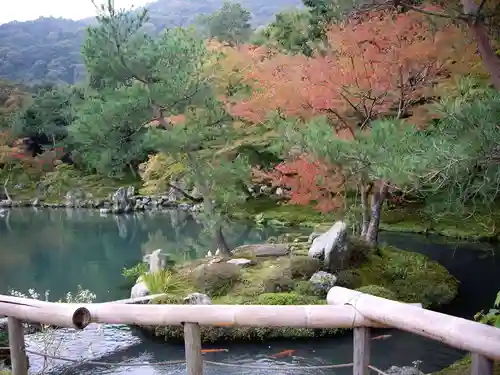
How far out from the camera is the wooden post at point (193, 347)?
8.80ft

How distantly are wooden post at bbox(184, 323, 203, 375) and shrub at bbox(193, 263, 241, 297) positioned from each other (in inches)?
243

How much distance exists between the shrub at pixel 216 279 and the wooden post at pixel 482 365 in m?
7.01

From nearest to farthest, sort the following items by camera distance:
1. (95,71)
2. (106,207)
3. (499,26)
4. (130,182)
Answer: (499,26) < (95,71) < (106,207) < (130,182)

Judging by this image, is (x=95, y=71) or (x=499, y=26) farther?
(x=95, y=71)

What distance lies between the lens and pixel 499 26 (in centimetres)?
522

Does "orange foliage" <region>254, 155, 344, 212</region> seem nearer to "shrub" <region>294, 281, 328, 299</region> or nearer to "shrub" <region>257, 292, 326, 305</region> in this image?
"shrub" <region>294, 281, 328, 299</region>

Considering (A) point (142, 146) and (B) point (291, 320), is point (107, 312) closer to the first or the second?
(B) point (291, 320)

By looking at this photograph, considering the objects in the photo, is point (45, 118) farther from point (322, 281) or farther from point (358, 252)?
point (322, 281)

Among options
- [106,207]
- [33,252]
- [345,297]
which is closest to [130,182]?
[106,207]

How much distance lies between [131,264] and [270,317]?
11794mm

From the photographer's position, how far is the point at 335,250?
928 cm

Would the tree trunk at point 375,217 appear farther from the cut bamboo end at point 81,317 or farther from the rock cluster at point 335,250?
the cut bamboo end at point 81,317

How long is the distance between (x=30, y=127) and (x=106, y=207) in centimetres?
948

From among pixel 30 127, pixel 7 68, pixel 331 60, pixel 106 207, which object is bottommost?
pixel 106 207
